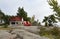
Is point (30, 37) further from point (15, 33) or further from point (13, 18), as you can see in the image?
point (13, 18)

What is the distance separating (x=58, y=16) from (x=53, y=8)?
2.99 feet

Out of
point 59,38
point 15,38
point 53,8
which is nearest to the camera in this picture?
point 15,38

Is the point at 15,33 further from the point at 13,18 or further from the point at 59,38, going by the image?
the point at 13,18

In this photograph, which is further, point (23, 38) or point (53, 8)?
point (53, 8)

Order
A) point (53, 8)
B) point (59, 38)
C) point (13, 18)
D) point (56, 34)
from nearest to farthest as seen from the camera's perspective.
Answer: point (59, 38) < point (56, 34) < point (53, 8) < point (13, 18)

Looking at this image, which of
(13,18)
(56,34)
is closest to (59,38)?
(56,34)

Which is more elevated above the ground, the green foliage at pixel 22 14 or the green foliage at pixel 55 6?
the green foliage at pixel 22 14

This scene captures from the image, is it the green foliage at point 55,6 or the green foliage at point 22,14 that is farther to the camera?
the green foliage at point 22,14

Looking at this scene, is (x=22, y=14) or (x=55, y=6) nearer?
(x=55, y=6)

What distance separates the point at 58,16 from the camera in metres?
21.0

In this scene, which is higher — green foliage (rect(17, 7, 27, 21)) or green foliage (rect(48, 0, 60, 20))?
green foliage (rect(17, 7, 27, 21))

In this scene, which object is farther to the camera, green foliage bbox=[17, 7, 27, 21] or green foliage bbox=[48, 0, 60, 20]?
green foliage bbox=[17, 7, 27, 21]

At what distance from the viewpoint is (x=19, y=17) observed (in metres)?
72.9

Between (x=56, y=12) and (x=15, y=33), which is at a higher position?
(x=56, y=12)
